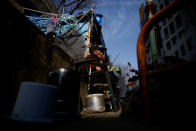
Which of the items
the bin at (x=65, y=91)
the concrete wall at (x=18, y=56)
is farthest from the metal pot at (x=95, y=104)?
the concrete wall at (x=18, y=56)

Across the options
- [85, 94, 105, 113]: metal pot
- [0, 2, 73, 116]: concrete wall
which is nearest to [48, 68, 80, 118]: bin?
[0, 2, 73, 116]: concrete wall

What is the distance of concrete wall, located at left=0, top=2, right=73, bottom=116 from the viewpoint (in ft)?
3.78

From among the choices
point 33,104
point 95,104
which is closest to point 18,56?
point 33,104

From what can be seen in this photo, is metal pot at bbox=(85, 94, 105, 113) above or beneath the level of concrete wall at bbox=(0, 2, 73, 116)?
beneath

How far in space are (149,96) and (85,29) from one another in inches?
239

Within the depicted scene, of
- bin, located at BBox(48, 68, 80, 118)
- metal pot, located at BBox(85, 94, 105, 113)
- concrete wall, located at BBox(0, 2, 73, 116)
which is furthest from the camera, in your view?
metal pot, located at BBox(85, 94, 105, 113)

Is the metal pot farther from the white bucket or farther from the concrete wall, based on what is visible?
the white bucket

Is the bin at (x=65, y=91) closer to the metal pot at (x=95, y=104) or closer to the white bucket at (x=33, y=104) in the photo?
the white bucket at (x=33, y=104)

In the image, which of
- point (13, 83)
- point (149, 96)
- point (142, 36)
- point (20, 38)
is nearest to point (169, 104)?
point (149, 96)

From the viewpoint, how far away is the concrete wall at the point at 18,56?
3.78ft

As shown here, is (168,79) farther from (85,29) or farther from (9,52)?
(85,29)

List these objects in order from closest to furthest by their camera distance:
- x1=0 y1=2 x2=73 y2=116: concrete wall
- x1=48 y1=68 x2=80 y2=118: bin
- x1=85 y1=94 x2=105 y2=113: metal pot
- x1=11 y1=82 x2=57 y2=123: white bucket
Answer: x1=11 y1=82 x2=57 y2=123: white bucket < x1=0 y1=2 x2=73 y2=116: concrete wall < x1=48 y1=68 x2=80 y2=118: bin < x1=85 y1=94 x2=105 y2=113: metal pot

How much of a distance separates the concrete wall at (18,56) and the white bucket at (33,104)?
0.78ft

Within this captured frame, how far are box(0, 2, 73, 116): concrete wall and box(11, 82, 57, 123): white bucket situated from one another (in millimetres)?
237
